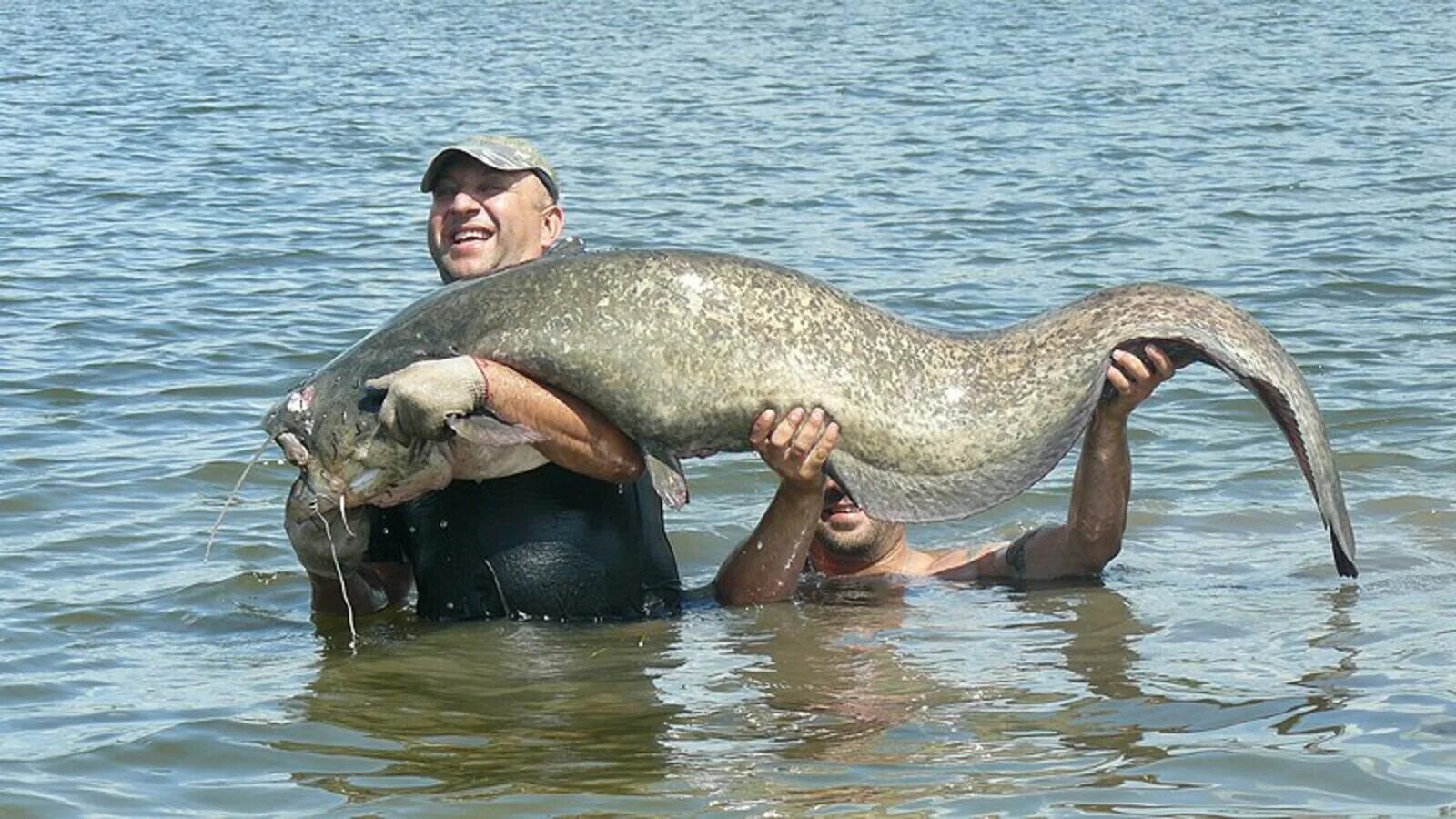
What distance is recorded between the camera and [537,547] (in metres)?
6.54

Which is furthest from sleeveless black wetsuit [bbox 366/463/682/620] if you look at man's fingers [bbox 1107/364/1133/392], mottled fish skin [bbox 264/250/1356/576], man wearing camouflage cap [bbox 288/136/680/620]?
man's fingers [bbox 1107/364/1133/392]

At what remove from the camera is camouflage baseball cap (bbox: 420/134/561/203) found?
657 cm

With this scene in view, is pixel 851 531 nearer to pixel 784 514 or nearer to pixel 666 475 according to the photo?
pixel 784 514

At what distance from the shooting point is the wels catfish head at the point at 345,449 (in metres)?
5.91

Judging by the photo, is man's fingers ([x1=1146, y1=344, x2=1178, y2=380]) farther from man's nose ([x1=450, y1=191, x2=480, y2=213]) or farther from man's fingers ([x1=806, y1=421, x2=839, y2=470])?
man's nose ([x1=450, y1=191, x2=480, y2=213])

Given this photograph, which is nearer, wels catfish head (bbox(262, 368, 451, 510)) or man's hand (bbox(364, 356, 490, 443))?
man's hand (bbox(364, 356, 490, 443))

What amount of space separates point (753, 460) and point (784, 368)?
3.93m

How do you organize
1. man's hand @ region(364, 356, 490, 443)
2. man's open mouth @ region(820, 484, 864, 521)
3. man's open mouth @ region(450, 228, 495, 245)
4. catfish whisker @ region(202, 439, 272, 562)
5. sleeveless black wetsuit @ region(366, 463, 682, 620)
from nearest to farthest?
man's hand @ region(364, 356, 490, 443), catfish whisker @ region(202, 439, 272, 562), sleeveless black wetsuit @ region(366, 463, 682, 620), man's open mouth @ region(450, 228, 495, 245), man's open mouth @ region(820, 484, 864, 521)

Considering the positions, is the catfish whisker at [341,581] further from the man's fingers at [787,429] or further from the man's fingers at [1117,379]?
the man's fingers at [1117,379]

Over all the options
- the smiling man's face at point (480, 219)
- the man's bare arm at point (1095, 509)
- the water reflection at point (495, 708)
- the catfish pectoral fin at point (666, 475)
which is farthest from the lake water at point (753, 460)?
the smiling man's face at point (480, 219)

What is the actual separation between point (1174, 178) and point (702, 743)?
1199 cm

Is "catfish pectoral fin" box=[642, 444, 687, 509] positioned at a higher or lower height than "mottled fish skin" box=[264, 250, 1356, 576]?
lower

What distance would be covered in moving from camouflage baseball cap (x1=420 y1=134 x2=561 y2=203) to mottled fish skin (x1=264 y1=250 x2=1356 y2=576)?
0.67 metres

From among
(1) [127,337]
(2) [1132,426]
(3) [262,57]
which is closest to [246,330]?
(1) [127,337]
